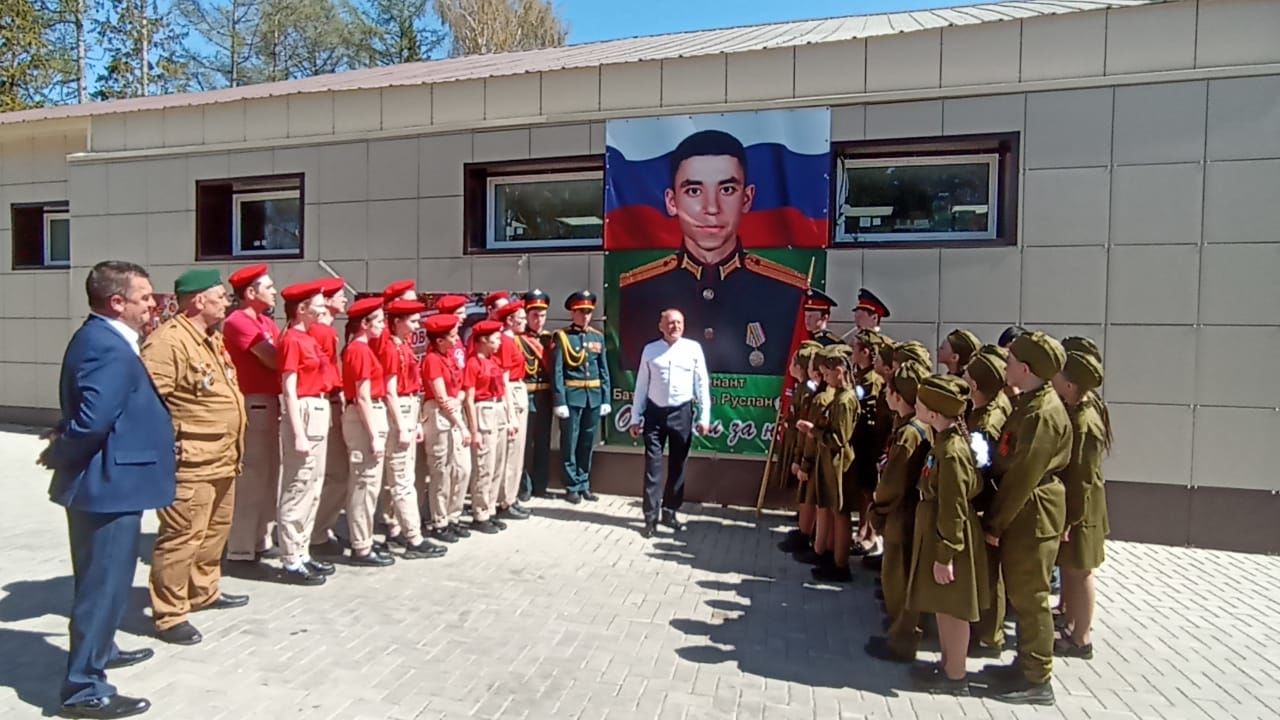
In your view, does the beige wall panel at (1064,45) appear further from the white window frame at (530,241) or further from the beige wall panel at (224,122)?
the beige wall panel at (224,122)

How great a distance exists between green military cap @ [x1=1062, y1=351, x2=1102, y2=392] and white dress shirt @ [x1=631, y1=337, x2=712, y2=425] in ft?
10.2

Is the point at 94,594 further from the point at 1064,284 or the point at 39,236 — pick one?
the point at 39,236

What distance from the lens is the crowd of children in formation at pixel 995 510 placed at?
359 cm

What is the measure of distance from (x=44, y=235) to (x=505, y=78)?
8161mm

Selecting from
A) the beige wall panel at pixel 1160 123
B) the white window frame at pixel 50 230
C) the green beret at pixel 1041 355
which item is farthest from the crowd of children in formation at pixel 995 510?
the white window frame at pixel 50 230

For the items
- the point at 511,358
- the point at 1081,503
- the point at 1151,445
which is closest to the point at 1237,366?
the point at 1151,445

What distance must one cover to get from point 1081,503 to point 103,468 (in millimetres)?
4758

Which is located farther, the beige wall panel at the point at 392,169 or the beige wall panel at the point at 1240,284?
the beige wall panel at the point at 392,169

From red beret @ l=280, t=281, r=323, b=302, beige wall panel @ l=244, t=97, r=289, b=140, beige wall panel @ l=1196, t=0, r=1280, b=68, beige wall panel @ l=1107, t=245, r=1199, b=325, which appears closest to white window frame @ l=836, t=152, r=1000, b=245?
beige wall panel @ l=1107, t=245, r=1199, b=325

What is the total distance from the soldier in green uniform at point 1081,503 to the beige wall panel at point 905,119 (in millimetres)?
3275

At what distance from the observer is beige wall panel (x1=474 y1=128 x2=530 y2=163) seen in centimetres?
792

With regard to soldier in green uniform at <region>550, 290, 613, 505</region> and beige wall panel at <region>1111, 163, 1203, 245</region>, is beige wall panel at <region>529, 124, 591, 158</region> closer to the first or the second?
soldier in green uniform at <region>550, 290, 613, 505</region>

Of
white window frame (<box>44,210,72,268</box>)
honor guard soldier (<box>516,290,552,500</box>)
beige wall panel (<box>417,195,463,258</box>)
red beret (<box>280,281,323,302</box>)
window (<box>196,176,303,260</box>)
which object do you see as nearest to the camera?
red beret (<box>280,281,323,302</box>)

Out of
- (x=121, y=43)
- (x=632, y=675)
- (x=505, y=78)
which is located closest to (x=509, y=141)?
(x=505, y=78)
